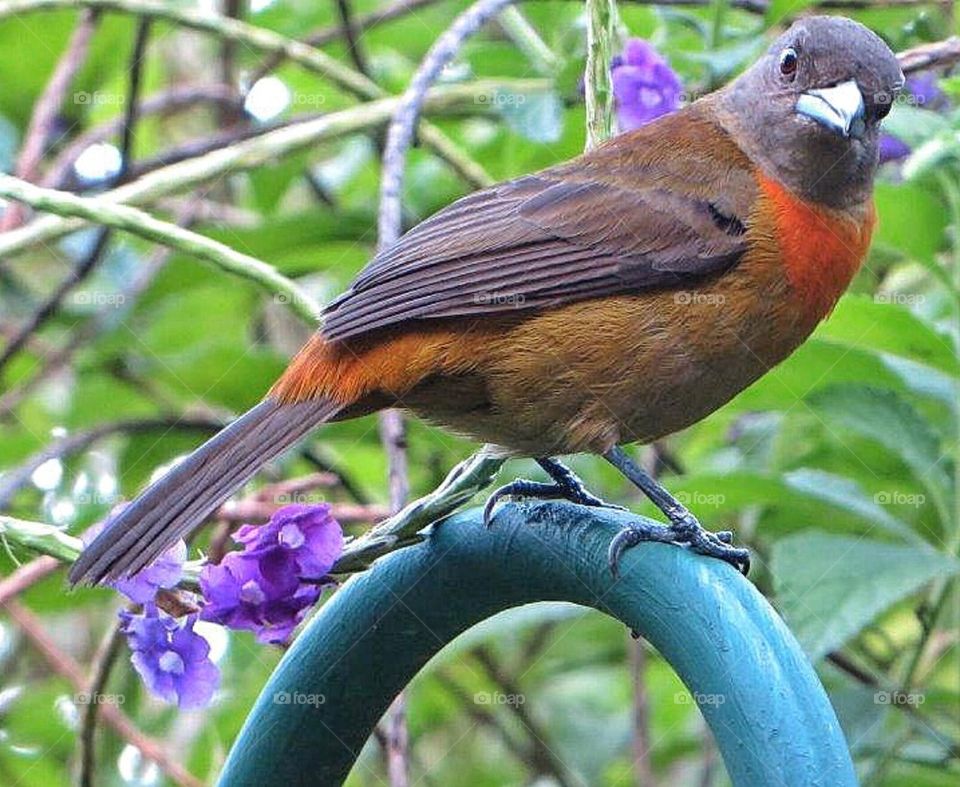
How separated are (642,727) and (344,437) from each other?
41.0 inches

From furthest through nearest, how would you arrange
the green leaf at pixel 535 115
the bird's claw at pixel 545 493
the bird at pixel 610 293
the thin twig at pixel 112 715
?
the green leaf at pixel 535 115
the thin twig at pixel 112 715
the bird at pixel 610 293
the bird's claw at pixel 545 493

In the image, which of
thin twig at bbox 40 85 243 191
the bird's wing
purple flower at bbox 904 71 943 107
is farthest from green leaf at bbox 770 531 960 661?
thin twig at bbox 40 85 243 191

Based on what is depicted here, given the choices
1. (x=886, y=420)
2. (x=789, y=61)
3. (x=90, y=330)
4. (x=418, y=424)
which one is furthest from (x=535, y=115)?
(x=90, y=330)

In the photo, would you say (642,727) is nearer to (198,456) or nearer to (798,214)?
(798,214)

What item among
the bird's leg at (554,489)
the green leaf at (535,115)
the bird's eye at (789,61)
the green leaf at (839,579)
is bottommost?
the green leaf at (839,579)

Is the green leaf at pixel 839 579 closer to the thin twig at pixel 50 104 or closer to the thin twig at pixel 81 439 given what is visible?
the thin twig at pixel 81 439

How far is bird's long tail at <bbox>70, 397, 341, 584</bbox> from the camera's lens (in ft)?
7.45

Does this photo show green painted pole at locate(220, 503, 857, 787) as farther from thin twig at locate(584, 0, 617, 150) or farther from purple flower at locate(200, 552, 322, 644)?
thin twig at locate(584, 0, 617, 150)

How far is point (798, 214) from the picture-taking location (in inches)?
134

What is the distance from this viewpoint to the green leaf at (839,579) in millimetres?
3002

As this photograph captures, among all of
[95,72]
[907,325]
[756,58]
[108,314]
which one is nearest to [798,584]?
[907,325]

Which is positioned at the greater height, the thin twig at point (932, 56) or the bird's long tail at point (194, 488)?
the thin twig at point (932, 56)

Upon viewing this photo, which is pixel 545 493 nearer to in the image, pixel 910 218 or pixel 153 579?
pixel 153 579

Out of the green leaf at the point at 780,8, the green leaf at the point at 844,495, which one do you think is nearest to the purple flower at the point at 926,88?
the green leaf at the point at 780,8
